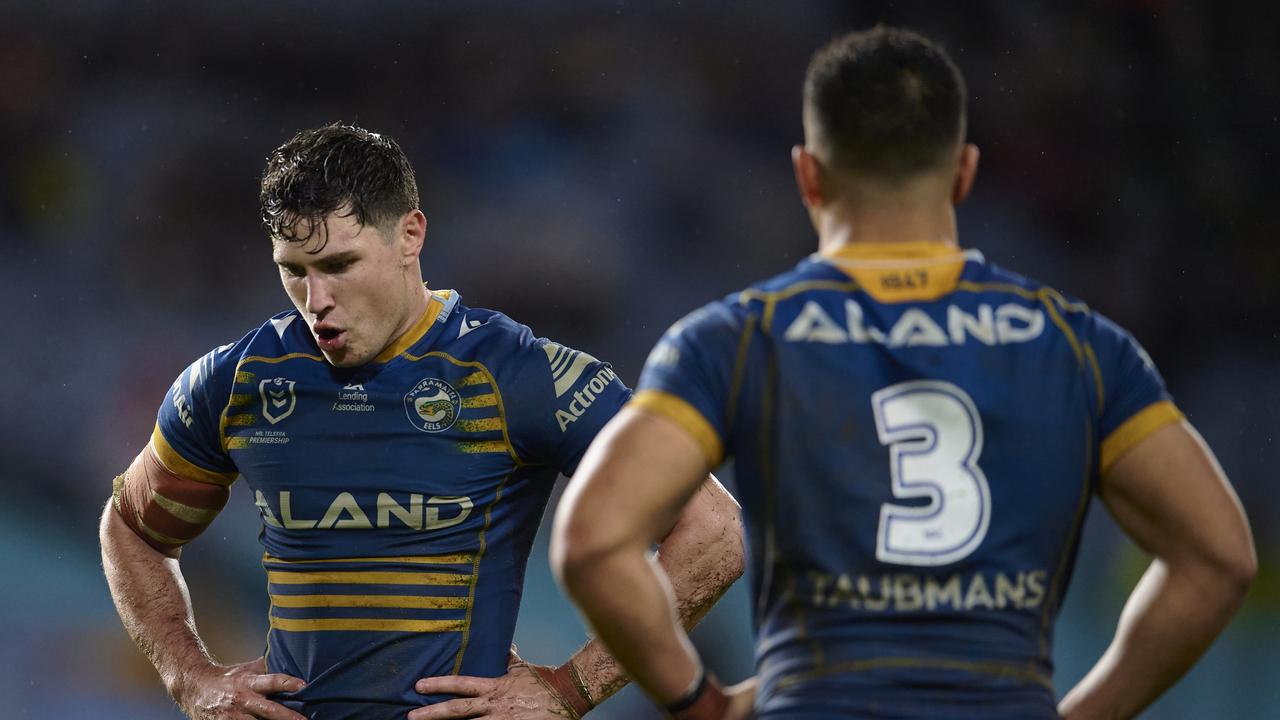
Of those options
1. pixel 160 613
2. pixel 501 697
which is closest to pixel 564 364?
pixel 501 697

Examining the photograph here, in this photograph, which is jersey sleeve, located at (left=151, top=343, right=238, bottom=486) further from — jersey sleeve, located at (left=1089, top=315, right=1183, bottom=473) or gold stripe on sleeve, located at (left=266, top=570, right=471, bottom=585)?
jersey sleeve, located at (left=1089, top=315, right=1183, bottom=473)

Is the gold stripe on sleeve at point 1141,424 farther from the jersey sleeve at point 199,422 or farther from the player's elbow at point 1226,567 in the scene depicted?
the jersey sleeve at point 199,422

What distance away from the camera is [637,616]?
169 centimetres

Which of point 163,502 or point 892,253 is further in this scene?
point 163,502

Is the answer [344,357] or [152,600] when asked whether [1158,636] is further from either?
[152,600]

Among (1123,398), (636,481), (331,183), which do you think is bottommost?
(1123,398)

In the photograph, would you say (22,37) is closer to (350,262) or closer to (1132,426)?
(350,262)

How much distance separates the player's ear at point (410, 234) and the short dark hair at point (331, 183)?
→ 0.02m

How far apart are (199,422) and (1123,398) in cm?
189

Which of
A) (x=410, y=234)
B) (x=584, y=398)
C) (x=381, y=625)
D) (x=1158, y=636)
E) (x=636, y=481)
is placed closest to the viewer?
(x=636, y=481)

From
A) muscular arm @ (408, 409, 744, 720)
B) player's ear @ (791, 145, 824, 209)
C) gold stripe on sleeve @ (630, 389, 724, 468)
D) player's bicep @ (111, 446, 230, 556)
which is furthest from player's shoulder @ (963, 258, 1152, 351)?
player's bicep @ (111, 446, 230, 556)

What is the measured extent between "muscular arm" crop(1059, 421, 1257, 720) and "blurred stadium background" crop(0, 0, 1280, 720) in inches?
171

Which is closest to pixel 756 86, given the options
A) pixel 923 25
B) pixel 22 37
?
pixel 923 25

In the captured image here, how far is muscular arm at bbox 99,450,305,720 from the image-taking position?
9.35 feet
